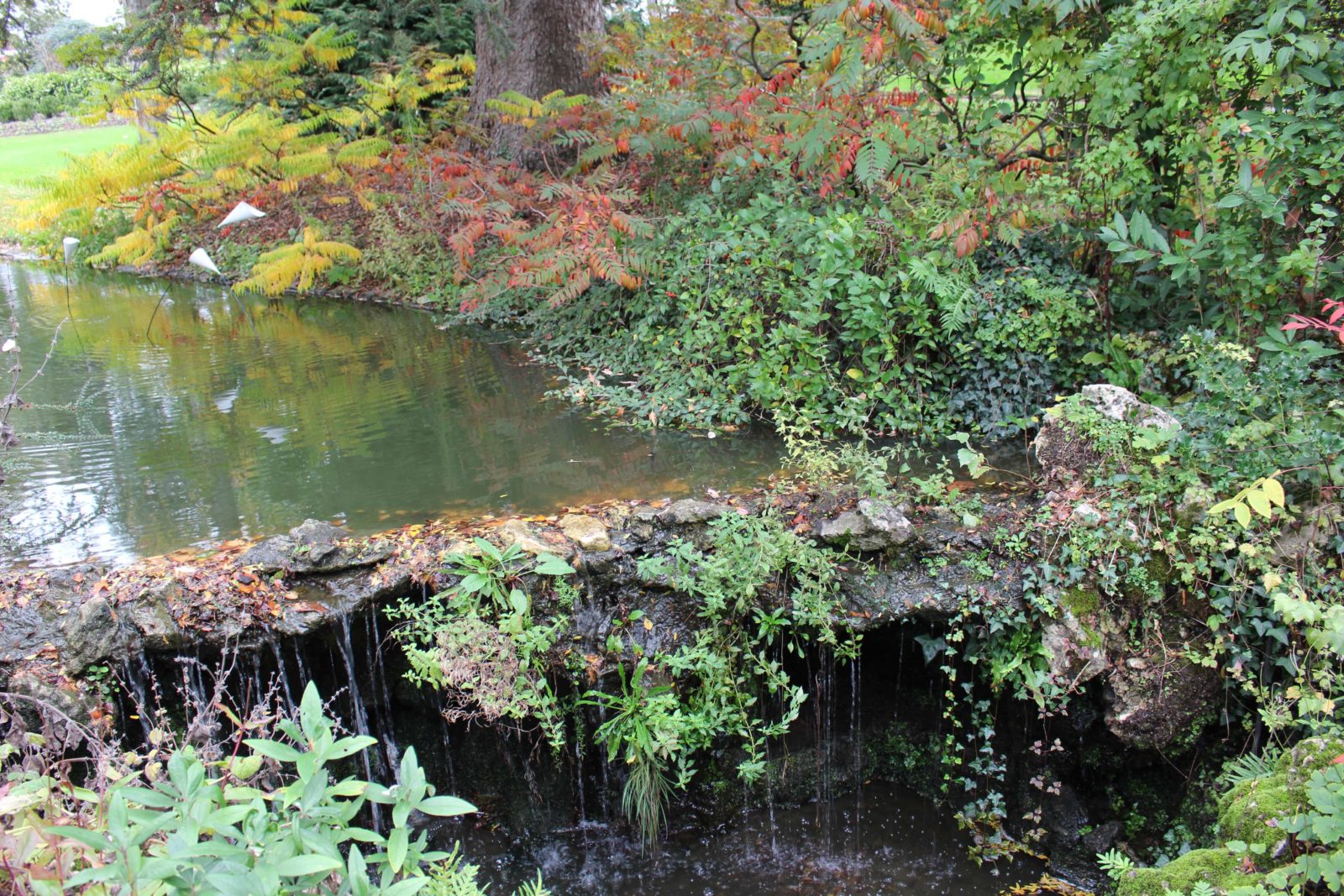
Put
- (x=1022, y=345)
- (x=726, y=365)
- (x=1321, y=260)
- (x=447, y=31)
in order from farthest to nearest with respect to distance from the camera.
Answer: (x=447, y=31) < (x=726, y=365) < (x=1022, y=345) < (x=1321, y=260)

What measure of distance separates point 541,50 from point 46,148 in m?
21.9

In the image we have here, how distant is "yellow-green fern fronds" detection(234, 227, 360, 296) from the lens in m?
11.1

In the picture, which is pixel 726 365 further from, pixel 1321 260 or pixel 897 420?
pixel 1321 260

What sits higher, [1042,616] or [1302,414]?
[1302,414]

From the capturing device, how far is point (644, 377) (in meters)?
7.07

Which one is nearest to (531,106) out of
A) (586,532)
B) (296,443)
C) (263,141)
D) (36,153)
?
(263,141)

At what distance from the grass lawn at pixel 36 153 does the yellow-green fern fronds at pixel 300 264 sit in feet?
24.0

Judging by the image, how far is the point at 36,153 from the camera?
80.5 feet

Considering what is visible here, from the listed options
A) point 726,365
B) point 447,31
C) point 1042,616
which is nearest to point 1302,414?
point 1042,616

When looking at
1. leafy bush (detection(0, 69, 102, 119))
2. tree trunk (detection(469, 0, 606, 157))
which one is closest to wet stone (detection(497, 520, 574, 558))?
tree trunk (detection(469, 0, 606, 157))

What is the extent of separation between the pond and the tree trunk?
3.35 metres

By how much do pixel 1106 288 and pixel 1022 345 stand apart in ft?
2.20

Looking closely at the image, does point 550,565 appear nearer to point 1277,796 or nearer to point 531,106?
point 1277,796

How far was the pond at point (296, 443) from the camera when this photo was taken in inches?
206
